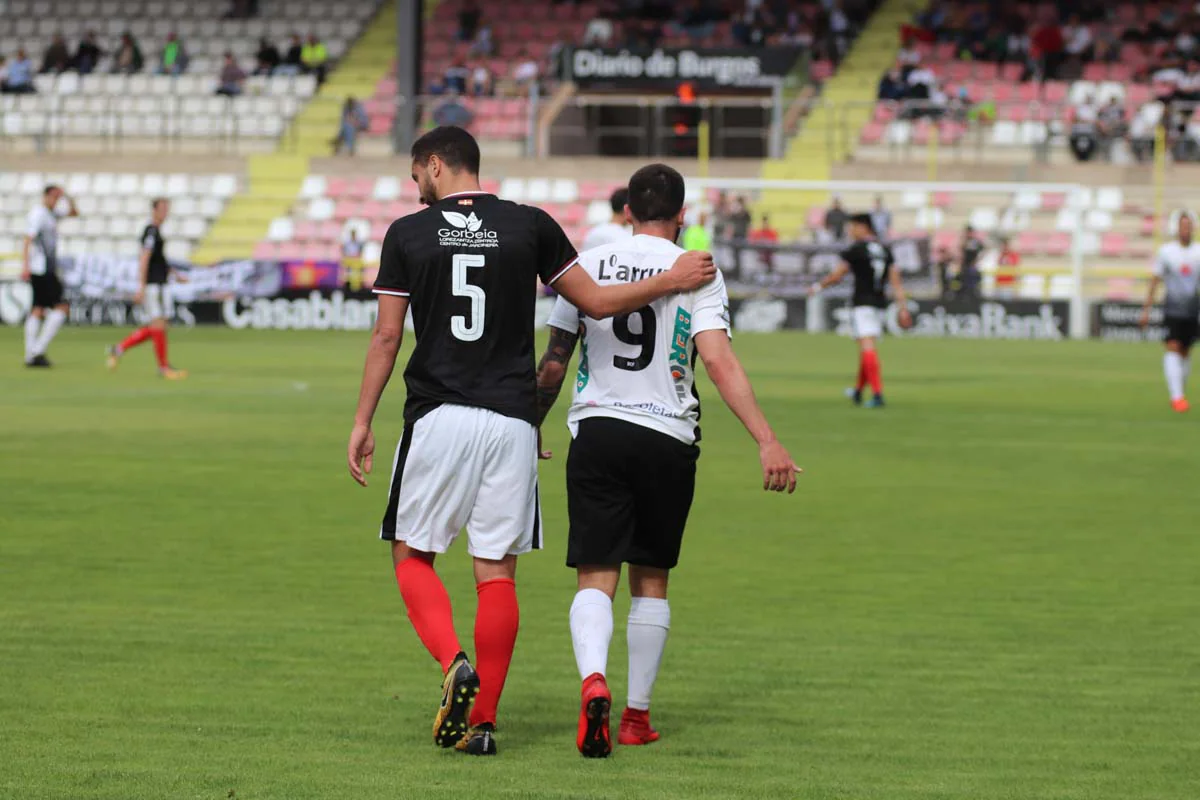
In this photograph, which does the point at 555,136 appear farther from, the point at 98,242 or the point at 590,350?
the point at 590,350

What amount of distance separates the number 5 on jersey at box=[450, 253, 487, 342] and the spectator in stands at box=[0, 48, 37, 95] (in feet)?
143

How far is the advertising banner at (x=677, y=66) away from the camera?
4322cm

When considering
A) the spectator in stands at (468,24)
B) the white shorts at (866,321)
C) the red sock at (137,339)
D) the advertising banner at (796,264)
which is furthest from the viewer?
the spectator in stands at (468,24)

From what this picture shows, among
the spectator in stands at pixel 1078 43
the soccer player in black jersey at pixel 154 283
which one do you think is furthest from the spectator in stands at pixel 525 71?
the soccer player in black jersey at pixel 154 283

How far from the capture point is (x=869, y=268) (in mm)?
20656

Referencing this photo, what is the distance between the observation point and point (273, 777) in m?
5.95

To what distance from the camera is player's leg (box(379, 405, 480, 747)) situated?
645cm

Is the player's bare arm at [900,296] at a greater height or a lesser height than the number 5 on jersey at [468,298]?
lesser

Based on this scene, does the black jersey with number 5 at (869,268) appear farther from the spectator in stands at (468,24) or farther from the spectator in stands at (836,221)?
the spectator in stands at (468,24)

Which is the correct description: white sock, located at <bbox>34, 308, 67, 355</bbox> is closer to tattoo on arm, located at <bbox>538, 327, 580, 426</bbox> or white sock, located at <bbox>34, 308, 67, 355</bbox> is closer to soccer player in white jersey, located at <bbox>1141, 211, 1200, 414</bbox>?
soccer player in white jersey, located at <bbox>1141, 211, 1200, 414</bbox>

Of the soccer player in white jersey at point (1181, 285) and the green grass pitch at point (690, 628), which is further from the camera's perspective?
the soccer player in white jersey at point (1181, 285)

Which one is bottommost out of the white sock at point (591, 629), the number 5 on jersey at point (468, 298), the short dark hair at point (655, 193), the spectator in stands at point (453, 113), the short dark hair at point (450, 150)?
the white sock at point (591, 629)

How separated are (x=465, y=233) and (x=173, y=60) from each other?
43.4 m

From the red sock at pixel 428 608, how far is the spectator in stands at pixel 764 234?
31909 mm
